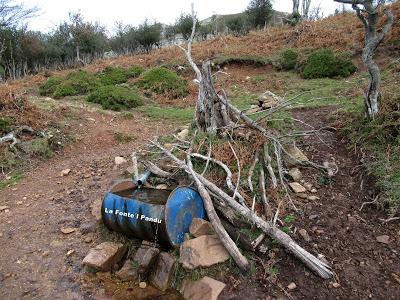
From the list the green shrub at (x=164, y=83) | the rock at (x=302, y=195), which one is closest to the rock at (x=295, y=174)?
the rock at (x=302, y=195)

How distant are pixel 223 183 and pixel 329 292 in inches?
74.2

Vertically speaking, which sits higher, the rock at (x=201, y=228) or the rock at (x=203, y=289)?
the rock at (x=201, y=228)

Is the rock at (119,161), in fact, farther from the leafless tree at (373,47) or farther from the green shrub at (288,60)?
the green shrub at (288,60)

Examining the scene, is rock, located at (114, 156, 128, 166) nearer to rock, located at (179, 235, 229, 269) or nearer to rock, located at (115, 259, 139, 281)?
rock, located at (115, 259, 139, 281)

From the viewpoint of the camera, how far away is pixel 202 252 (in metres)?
3.67

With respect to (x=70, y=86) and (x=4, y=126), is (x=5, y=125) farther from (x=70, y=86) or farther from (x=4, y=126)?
(x=70, y=86)

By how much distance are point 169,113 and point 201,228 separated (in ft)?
21.8

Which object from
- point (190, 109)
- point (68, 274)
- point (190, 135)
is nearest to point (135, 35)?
point (190, 109)

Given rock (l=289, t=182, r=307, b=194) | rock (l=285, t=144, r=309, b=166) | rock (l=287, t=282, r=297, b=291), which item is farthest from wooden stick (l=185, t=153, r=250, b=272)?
rock (l=285, t=144, r=309, b=166)

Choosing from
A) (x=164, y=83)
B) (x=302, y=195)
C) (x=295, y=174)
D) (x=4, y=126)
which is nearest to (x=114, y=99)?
(x=164, y=83)

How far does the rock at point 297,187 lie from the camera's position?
4.67m

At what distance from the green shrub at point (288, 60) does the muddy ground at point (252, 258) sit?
27.3 ft

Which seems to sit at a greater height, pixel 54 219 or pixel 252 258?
pixel 252 258

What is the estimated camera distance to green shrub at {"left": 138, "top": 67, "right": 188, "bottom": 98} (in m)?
12.3
